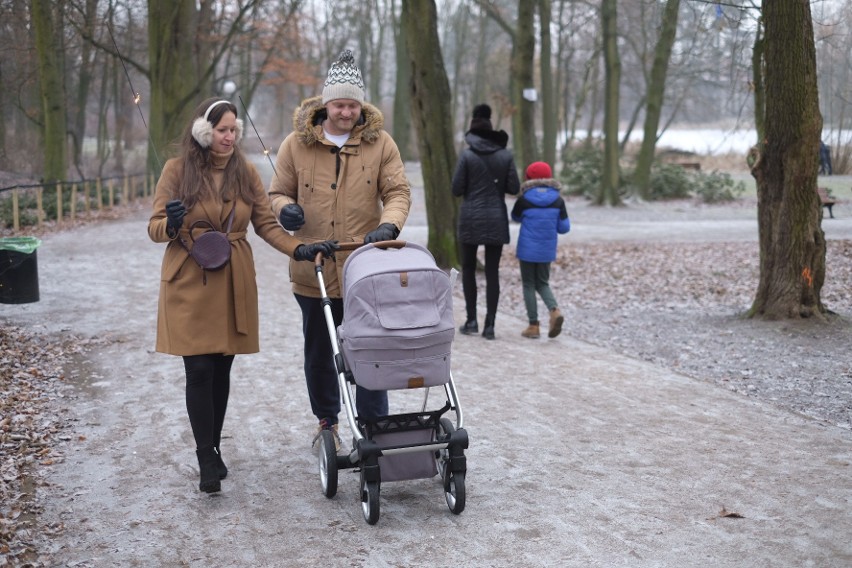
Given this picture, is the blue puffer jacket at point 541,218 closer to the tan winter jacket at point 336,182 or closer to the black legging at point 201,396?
the tan winter jacket at point 336,182

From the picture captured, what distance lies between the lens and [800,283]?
9.63 metres

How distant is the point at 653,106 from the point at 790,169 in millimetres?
17858

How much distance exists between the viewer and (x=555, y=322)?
31.3ft

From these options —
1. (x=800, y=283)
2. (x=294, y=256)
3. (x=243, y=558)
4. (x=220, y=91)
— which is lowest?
(x=243, y=558)

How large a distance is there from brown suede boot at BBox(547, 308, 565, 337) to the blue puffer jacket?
1.71 ft

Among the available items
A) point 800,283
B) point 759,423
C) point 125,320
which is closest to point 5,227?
point 125,320

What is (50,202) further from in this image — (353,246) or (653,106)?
(353,246)

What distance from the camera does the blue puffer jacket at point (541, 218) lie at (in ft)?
31.0

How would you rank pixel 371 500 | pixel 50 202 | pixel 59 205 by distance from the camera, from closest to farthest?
pixel 371 500
pixel 59 205
pixel 50 202

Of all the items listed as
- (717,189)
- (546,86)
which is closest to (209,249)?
(546,86)

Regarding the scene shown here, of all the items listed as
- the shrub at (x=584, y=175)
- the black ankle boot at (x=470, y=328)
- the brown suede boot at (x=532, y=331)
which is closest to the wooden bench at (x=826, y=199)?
the shrub at (x=584, y=175)

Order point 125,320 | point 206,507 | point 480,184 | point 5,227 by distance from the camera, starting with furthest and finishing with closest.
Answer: point 5,227, point 125,320, point 480,184, point 206,507

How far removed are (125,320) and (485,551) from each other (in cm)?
693

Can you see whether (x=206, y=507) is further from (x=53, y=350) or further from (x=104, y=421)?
(x=53, y=350)
